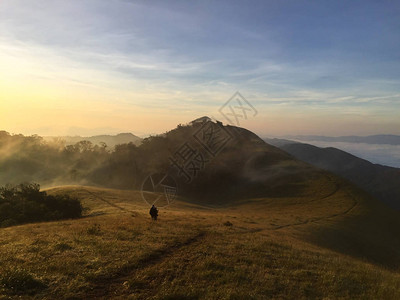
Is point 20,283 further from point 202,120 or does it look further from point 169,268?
point 202,120

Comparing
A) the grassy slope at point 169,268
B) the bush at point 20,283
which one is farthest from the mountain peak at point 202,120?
the bush at point 20,283

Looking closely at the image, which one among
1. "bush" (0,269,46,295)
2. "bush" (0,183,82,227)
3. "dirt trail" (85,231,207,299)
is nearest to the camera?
"bush" (0,269,46,295)

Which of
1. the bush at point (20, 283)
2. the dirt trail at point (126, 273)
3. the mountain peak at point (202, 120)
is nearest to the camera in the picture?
the bush at point (20, 283)

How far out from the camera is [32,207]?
36.7m

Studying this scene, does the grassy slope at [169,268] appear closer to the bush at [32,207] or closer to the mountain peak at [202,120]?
the bush at [32,207]

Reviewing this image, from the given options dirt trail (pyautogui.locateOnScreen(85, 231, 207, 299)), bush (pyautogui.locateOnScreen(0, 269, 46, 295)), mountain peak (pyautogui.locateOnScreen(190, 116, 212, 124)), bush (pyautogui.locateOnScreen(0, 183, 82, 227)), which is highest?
mountain peak (pyautogui.locateOnScreen(190, 116, 212, 124))

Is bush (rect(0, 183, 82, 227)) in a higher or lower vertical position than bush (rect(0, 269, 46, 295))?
lower

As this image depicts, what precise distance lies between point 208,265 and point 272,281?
3.58 metres

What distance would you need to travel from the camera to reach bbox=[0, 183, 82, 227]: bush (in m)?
35.6

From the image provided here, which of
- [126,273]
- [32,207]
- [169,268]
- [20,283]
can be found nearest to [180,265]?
[169,268]

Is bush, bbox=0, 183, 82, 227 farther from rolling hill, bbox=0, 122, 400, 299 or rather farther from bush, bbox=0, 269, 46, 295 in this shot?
bush, bbox=0, 269, 46, 295

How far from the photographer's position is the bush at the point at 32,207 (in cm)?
3559

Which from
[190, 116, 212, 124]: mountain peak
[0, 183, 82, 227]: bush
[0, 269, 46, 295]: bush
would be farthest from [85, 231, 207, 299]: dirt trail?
[190, 116, 212, 124]: mountain peak

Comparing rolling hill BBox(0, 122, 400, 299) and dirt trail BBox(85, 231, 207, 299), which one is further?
rolling hill BBox(0, 122, 400, 299)
